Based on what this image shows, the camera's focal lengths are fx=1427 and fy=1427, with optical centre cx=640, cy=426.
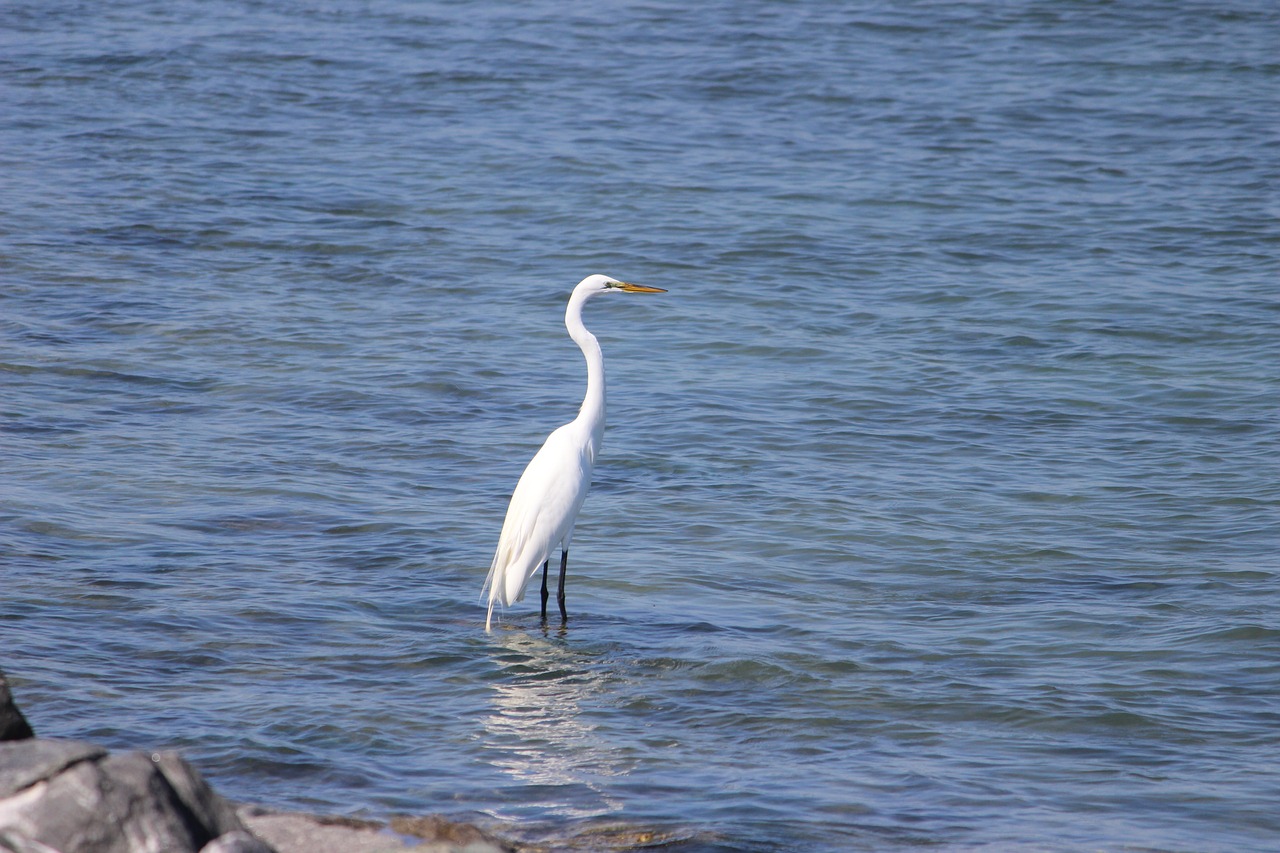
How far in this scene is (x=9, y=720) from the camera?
3234 mm

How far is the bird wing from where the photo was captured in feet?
18.1

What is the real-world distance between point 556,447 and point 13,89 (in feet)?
36.0

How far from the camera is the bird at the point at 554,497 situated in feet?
18.1

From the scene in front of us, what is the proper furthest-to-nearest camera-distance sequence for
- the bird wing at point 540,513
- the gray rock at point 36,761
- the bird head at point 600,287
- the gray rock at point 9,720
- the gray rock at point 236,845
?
the bird head at point 600,287
the bird wing at point 540,513
the gray rock at point 9,720
the gray rock at point 36,761
the gray rock at point 236,845

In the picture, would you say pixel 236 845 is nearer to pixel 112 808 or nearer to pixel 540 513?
pixel 112 808

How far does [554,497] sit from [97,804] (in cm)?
302

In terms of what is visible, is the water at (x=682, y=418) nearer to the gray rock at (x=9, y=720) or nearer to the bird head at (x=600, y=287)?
the gray rock at (x=9, y=720)

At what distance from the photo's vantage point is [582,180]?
12484mm

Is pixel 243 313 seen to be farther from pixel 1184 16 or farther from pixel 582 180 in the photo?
pixel 1184 16

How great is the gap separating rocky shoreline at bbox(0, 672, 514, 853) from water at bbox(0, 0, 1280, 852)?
1017 mm

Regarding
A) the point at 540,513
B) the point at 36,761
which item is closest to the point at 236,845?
the point at 36,761

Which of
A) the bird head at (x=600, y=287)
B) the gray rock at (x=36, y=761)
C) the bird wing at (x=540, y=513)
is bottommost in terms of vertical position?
the bird wing at (x=540, y=513)

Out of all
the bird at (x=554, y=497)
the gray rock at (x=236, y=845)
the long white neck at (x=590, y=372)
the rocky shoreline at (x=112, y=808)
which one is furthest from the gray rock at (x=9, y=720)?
the long white neck at (x=590, y=372)

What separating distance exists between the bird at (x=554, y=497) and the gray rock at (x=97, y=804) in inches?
97.0
